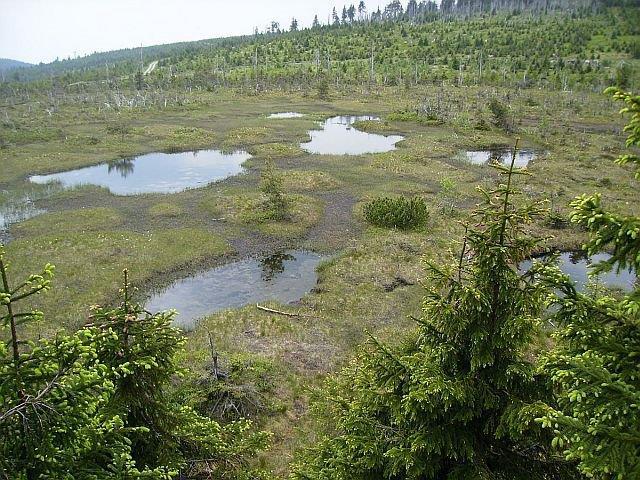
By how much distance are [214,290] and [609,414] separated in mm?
25124

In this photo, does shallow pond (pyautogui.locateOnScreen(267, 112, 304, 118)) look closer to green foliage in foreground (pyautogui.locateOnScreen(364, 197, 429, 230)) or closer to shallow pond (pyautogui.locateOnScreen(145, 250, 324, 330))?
green foliage in foreground (pyautogui.locateOnScreen(364, 197, 429, 230))

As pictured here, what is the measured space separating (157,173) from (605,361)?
52.6 metres

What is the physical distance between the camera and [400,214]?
117ft

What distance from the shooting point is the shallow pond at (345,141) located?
61.9 meters

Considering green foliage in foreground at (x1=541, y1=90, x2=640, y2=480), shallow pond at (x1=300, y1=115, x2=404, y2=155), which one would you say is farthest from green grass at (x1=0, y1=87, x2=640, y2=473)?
green foliage in foreground at (x1=541, y1=90, x2=640, y2=480)

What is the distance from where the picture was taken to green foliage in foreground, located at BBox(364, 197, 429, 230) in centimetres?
3550

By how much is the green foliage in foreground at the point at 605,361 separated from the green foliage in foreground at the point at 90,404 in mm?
5281

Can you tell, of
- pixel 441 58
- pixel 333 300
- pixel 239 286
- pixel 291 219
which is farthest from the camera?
pixel 441 58

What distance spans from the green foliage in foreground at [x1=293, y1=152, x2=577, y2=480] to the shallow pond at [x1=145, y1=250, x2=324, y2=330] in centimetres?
1817

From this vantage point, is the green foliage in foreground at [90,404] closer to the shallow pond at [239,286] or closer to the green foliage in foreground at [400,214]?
the shallow pond at [239,286]

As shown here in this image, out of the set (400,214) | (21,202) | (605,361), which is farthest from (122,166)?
(605,361)

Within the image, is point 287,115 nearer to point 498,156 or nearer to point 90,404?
point 498,156

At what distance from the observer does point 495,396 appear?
7.34m

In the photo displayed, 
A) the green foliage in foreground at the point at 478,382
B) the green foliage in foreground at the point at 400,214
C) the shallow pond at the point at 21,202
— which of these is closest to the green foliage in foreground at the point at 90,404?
the green foliage in foreground at the point at 478,382
